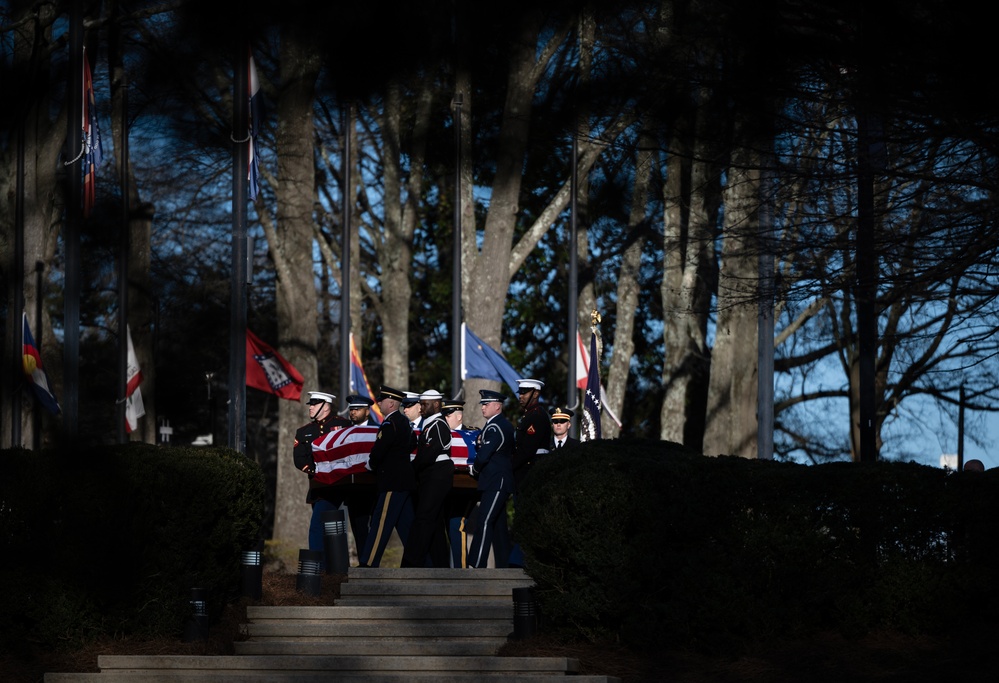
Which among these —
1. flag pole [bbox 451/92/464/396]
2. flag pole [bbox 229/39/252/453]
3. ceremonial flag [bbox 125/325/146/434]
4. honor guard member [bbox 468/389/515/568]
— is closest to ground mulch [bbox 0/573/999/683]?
honor guard member [bbox 468/389/515/568]

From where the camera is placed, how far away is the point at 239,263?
1623cm

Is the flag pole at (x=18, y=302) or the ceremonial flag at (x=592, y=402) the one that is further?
the flag pole at (x=18, y=302)

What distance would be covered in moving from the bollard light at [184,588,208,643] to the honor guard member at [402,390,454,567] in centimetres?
307

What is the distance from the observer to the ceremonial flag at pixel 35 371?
23.5 m

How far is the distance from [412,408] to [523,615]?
170 inches

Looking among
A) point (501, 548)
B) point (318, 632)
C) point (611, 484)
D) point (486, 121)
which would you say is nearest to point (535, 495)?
point (611, 484)

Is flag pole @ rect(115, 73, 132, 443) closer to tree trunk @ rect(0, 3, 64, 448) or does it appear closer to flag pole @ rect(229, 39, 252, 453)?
tree trunk @ rect(0, 3, 64, 448)

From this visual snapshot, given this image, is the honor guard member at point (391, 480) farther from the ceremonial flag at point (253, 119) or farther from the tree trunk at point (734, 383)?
the tree trunk at point (734, 383)

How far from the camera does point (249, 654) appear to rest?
446 inches

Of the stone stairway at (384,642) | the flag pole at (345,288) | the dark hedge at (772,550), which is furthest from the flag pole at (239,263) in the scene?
the flag pole at (345,288)

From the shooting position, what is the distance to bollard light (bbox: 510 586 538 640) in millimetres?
11453

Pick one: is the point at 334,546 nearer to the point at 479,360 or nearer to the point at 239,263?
the point at 239,263

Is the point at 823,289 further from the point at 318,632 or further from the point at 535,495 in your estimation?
the point at 318,632

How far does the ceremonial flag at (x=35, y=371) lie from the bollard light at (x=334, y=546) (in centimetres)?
1076
